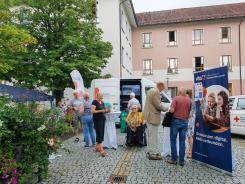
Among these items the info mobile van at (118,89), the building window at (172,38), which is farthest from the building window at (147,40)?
the info mobile van at (118,89)

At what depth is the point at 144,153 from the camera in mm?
9828

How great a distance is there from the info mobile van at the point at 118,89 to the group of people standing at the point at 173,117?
860 centimetres

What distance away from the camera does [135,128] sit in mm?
10734

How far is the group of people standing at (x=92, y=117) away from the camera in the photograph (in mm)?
9711

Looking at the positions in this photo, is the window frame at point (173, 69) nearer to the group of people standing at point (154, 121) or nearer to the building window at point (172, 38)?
the building window at point (172, 38)

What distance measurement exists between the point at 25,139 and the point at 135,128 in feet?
16.9

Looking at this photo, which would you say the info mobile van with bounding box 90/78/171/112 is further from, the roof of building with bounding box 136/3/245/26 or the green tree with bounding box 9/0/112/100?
the roof of building with bounding box 136/3/245/26

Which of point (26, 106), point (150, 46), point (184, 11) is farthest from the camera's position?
point (184, 11)

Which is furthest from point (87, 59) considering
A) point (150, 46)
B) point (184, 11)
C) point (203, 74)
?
point (184, 11)

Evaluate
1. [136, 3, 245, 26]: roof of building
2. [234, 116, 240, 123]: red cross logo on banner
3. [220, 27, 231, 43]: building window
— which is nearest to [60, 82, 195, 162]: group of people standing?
[234, 116, 240, 123]: red cross logo on banner

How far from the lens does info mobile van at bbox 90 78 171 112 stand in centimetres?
1767

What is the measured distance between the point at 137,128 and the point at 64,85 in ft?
34.7

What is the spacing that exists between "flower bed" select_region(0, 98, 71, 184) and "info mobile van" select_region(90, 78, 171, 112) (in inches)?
427

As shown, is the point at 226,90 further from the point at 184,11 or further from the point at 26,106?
the point at 184,11
